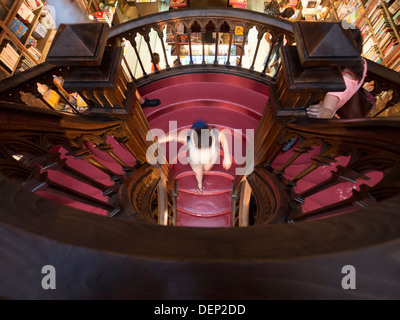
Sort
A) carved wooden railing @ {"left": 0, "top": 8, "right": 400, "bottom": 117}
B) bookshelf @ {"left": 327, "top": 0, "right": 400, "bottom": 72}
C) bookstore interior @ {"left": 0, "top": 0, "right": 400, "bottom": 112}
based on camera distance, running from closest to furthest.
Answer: carved wooden railing @ {"left": 0, "top": 8, "right": 400, "bottom": 117}
bookstore interior @ {"left": 0, "top": 0, "right": 400, "bottom": 112}
bookshelf @ {"left": 327, "top": 0, "right": 400, "bottom": 72}

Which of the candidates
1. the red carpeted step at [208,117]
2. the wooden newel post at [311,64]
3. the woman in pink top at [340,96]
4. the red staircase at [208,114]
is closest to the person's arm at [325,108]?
the woman in pink top at [340,96]

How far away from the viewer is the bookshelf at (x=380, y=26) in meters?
3.75

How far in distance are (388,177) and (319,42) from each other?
749 millimetres

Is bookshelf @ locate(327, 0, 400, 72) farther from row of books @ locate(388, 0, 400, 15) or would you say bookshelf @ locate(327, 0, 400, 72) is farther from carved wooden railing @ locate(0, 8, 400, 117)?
carved wooden railing @ locate(0, 8, 400, 117)

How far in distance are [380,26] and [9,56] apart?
638 centimetres

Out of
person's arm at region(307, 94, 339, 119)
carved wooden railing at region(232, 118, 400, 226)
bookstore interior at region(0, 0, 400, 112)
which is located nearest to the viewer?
carved wooden railing at region(232, 118, 400, 226)

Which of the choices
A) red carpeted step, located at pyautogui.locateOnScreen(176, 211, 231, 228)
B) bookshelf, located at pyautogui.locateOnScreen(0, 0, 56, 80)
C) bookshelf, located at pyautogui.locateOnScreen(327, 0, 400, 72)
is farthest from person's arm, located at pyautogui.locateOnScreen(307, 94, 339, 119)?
bookshelf, located at pyautogui.locateOnScreen(0, 0, 56, 80)

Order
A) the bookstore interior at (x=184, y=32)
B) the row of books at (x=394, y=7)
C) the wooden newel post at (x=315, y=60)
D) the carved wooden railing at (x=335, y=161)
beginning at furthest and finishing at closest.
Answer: the row of books at (x=394, y=7) → the bookstore interior at (x=184, y=32) → the wooden newel post at (x=315, y=60) → the carved wooden railing at (x=335, y=161)

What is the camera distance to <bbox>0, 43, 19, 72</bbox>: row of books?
335 cm

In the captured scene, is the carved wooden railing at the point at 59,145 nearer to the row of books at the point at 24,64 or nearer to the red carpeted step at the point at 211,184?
the red carpeted step at the point at 211,184

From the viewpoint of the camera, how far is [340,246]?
51 cm

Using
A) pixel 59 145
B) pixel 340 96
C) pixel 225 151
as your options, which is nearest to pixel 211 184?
pixel 225 151
